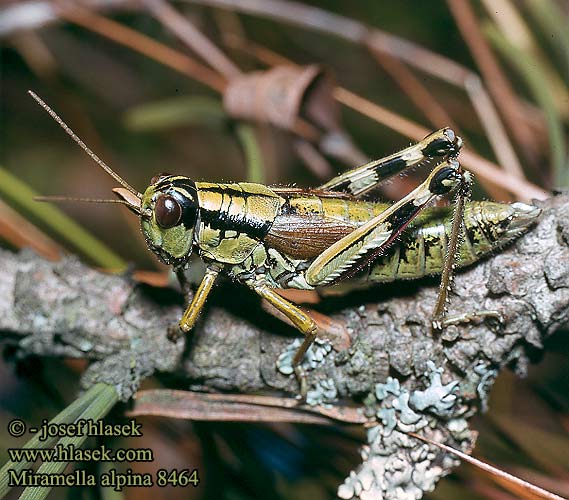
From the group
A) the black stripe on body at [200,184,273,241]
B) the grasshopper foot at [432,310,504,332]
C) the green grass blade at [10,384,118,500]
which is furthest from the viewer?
the black stripe on body at [200,184,273,241]

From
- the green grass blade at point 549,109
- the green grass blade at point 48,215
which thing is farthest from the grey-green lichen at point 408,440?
the green grass blade at point 48,215

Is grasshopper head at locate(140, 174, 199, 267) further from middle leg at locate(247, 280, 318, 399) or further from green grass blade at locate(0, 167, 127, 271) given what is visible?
middle leg at locate(247, 280, 318, 399)

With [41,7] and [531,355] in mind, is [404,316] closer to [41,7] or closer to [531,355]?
[531,355]

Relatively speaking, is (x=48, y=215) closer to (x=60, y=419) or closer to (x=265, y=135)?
(x=60, y=419)

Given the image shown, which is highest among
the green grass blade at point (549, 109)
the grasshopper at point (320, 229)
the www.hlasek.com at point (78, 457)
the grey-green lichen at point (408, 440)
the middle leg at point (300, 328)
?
the green grass blade at point (549, 109)

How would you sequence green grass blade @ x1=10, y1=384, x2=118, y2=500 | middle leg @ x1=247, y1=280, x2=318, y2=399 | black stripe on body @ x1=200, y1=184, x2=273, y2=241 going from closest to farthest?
1. green grass blade @ x1=10, y1=384, x2=118, y2=500
2. middle leg @ x1=247, y1=280, x2=318, y2=399
3. black stripe on body @ x1=200, y1=184, x2=273, y2=241

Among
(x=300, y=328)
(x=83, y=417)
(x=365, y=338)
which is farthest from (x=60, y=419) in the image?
(x=365, y=338)

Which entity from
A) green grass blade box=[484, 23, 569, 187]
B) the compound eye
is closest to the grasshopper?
the compound eye

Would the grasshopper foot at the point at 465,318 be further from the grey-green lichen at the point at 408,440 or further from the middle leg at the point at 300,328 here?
the middle leg at the point at 300,328
